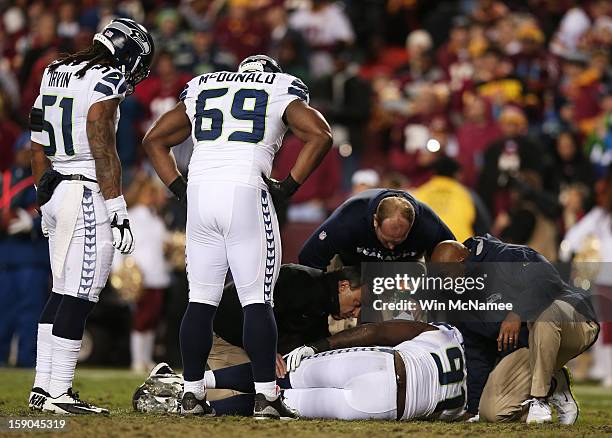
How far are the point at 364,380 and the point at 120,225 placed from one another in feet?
5.22

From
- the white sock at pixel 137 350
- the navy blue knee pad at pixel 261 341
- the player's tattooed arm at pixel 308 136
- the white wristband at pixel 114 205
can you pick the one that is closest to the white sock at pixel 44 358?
the white wristband at pixel 114 205

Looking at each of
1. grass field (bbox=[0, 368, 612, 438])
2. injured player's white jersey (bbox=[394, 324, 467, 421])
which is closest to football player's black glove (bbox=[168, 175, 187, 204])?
grass field (bbox=[0, 368, 612, 438])

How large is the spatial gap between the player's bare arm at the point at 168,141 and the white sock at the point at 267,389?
3.81 ft

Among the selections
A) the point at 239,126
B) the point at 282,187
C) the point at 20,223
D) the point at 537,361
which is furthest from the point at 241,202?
the point at 20,223

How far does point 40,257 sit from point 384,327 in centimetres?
548

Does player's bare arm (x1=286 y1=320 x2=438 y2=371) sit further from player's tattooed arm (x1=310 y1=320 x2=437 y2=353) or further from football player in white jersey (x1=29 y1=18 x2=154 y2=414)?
football player in white jersey (x1=29 y1=18 x2=154 y2=414)

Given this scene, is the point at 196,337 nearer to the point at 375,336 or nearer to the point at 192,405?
the point at 192,405

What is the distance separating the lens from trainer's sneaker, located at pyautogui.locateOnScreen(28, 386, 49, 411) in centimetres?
698

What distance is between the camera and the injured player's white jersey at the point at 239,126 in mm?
6777

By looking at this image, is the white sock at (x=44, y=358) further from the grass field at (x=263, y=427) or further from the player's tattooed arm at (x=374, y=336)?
the player's tattooed arm at (x=374, y=336)

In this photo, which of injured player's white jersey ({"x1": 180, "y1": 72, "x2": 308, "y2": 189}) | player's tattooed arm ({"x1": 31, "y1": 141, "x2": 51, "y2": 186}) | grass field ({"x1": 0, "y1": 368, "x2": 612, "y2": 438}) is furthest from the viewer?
player's tattooed arm ({"x1": 31, "y1": 141, "x2": 51, "y2": 186})

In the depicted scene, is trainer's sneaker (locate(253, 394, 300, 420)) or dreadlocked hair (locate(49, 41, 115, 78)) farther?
dreadlocked hair (locate(49, 41, 115, 78))

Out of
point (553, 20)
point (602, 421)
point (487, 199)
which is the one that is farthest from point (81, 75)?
point (553, 20)

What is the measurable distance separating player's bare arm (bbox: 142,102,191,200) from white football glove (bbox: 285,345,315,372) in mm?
1108
